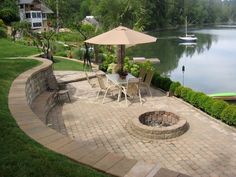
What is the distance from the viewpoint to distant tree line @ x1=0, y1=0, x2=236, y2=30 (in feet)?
141

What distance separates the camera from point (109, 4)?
166 ft

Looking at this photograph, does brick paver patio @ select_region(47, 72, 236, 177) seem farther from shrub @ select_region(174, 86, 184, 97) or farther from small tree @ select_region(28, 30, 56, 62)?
small tree @ select_region(28, 30, 56, 62)

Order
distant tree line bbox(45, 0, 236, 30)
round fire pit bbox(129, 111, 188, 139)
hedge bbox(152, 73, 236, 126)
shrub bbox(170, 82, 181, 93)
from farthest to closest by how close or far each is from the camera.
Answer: distant tree line bbox(45, 0, 236, 30) < shrub bbox(170, 82, 181, 93) < hedge bbox(152, 73, 236, 126) < round fire pit bbox(129, 111, 188, 139)

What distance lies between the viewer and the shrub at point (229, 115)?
7.62 metres

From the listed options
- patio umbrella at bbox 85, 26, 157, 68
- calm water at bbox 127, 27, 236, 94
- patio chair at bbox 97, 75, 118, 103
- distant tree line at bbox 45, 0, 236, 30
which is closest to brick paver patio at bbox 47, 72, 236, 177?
patio chair at bbox 97, 75, 118, 103

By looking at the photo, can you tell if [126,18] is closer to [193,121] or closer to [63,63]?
[63,63]

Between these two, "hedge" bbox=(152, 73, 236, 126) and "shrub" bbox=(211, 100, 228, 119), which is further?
"shrub" bbox=(211, 100, 228, 119)

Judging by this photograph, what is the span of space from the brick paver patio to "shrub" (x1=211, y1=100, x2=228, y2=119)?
0.87 ft

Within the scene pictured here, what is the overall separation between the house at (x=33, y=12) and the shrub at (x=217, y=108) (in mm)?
40404

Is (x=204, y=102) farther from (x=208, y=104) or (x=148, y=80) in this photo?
(x=148, y=80)

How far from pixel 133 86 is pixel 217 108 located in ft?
8.32

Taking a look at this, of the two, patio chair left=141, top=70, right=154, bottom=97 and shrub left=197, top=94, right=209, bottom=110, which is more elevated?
patio chair left=141, top=70, right=154, bottom=97

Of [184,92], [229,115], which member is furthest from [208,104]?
[184,92]

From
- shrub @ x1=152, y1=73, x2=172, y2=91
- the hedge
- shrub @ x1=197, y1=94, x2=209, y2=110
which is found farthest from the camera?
shrub @ x1=152, y1=73, x2=172, y2=91
